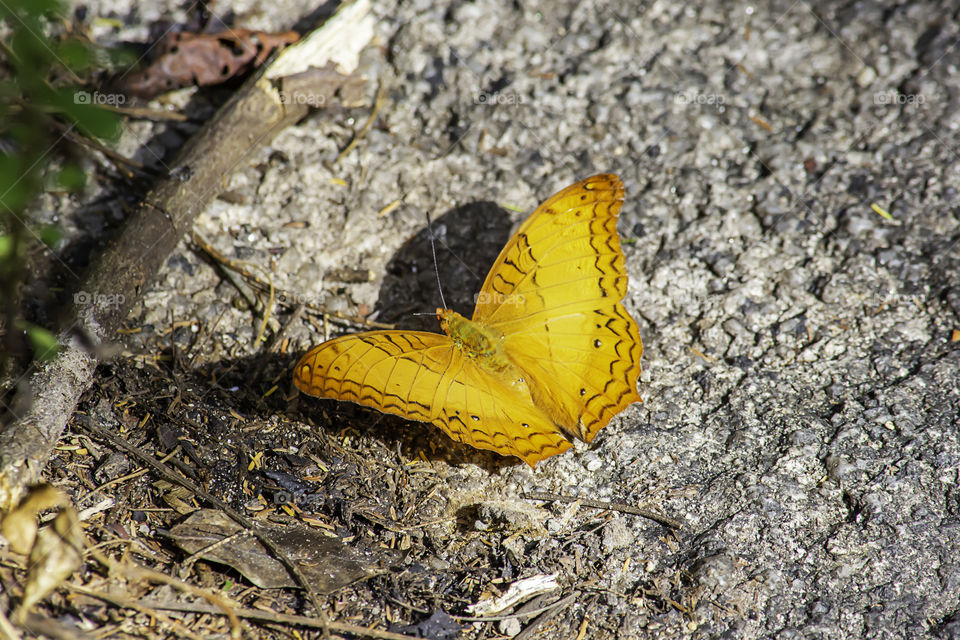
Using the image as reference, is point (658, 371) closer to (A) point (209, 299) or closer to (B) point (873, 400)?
(B) point (873, 400)

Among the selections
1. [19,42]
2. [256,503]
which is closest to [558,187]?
[256,503]

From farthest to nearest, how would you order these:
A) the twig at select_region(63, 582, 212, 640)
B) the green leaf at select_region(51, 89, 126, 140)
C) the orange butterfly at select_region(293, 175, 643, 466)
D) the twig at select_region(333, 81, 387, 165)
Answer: the twig at select_region(333, 81, 387, 165), the orange butterfly at select_region(293, 175, 643, 466), the twig at select_region(63, 582, 212, 640), the green leaf at select_region(51, 89, 126, 140)

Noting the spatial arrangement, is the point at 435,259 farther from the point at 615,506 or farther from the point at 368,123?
the point at 615,506

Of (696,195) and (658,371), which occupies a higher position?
(696,195)

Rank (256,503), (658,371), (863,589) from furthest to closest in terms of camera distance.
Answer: (658,371) < (256,503) < (863,589)

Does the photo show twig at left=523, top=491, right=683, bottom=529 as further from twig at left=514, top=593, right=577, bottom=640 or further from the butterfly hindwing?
twig at left=514, top=593, right=577, bottom=640

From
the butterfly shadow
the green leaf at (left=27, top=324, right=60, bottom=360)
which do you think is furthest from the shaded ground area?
the green leaf at (left=27, top=324, right=60, bottom=360)

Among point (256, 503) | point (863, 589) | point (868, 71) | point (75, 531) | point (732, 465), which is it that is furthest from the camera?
point (868, 71)
